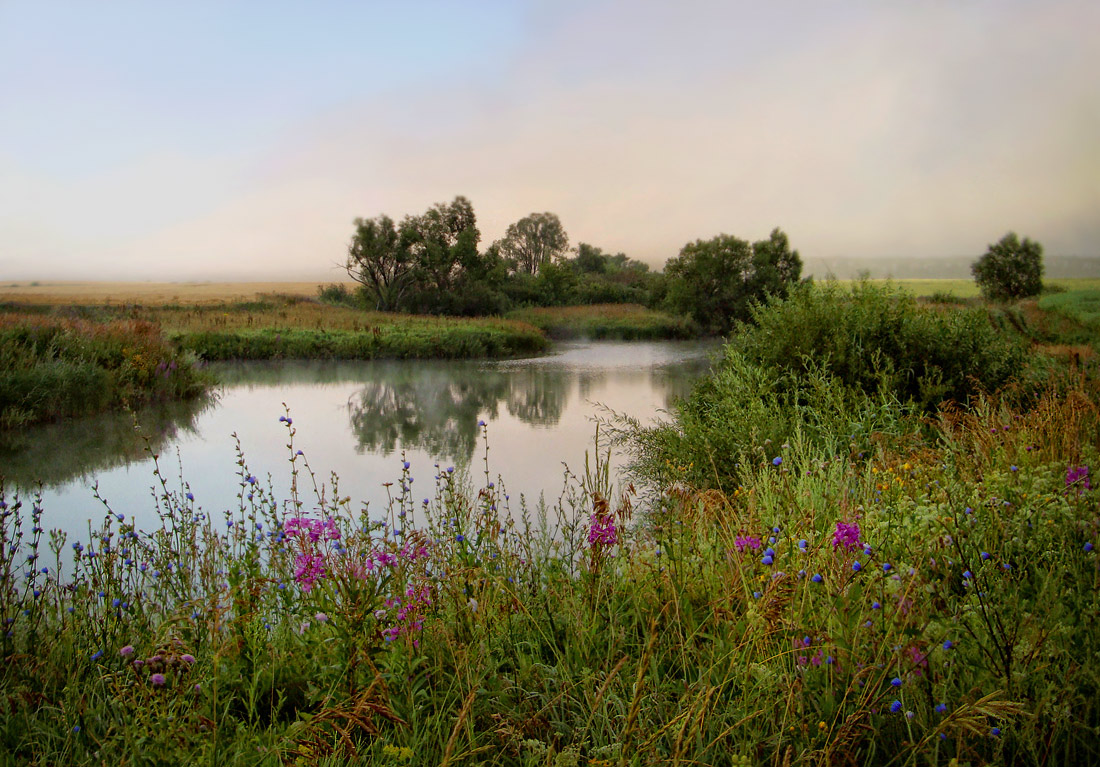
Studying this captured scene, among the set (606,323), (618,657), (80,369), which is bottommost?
(618,657)

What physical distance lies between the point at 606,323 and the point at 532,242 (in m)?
13.5

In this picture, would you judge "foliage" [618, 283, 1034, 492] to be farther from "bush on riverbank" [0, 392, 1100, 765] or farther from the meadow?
"bush on riverbank" [0, 392, 1100, 765]

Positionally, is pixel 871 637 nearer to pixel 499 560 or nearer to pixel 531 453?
pixel 499 560

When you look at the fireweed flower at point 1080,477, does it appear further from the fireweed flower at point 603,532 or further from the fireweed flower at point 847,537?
the fireweed flower at point 603,532

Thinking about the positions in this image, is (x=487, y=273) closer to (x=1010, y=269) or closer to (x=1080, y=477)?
(x=1010, y=269)

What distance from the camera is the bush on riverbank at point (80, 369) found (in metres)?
8.70

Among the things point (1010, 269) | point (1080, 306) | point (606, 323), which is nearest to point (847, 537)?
point (1080, 306)

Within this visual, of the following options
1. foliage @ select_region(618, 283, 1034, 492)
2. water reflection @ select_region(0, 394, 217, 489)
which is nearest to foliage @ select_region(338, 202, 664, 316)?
water reflection @ select_region(0, 394, 217, 489)

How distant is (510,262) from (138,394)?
29.0 meters

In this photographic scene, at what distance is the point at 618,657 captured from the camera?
233 cm

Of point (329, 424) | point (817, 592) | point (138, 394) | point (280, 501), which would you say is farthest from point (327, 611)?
point (138, 394)

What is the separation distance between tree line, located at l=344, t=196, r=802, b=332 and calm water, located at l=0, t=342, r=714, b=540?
15.9 metres

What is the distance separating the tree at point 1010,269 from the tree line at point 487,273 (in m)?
12.0

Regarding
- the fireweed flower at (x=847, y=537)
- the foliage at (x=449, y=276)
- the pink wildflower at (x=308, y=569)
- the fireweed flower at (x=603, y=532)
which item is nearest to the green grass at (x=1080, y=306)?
the fireweed flower at (x=847, y=537)
